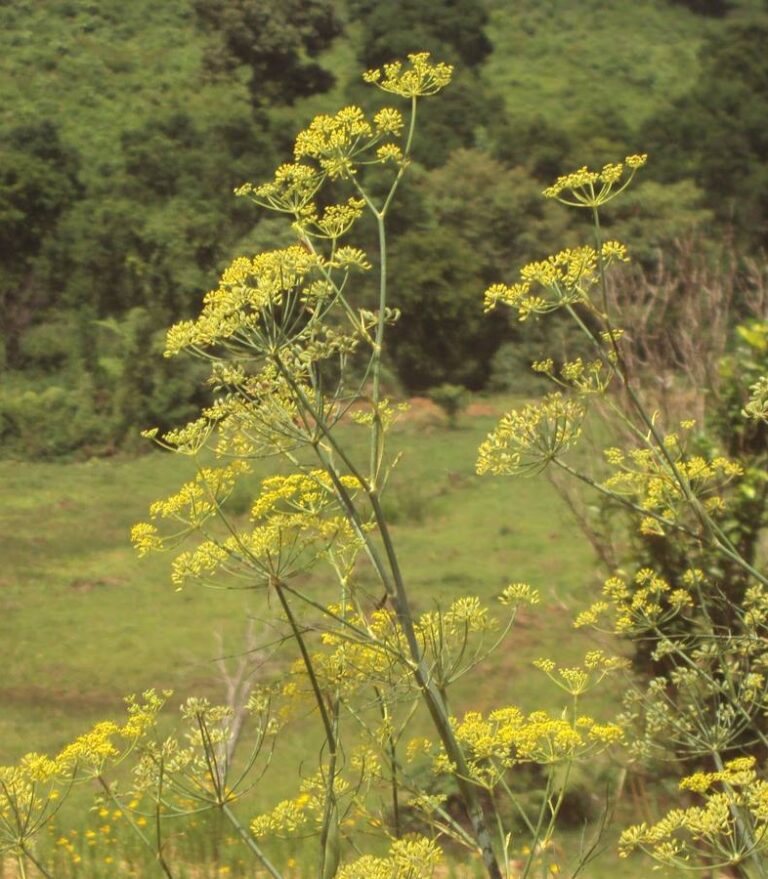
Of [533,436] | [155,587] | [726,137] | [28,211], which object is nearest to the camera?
[533,436]

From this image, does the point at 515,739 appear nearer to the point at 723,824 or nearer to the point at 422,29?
the point at 723,824

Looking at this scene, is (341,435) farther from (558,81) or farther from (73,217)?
(558,81)

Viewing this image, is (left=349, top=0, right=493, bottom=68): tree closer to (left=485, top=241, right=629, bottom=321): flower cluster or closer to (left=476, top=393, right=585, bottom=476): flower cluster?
(left=485, top=241, right=629, bottom=321): flower cluster

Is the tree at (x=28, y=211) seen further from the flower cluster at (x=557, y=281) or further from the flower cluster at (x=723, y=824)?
the flower cluster at (x=723, y=824)

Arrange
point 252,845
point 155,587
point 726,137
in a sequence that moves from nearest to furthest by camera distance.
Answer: point 252,845
point 155,587
point 726,137

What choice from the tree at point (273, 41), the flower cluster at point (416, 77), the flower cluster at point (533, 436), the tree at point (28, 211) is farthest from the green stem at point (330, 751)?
the tree at point (273, 41)

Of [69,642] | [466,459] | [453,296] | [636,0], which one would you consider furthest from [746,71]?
[69,642]

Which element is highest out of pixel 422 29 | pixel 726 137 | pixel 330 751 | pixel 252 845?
pixel 330 751

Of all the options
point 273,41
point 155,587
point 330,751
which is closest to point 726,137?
point 273,41

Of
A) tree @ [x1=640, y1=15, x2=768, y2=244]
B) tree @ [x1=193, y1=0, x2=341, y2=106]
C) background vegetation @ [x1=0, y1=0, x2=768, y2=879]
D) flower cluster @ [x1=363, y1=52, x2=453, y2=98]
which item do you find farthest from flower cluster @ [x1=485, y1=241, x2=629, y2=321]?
tree @ [x1=640, y1=15, x2=768, y2=244]

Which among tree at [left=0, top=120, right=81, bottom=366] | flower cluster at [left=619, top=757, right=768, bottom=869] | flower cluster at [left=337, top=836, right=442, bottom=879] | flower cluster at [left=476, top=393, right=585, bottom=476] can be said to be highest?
flower cluster at [left=476, top=393, right=585, bottom=476]

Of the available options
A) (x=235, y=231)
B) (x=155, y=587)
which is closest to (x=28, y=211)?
(x=235, y=231)

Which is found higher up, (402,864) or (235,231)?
(402,864)

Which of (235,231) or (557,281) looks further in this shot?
(235,231)
